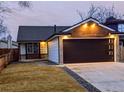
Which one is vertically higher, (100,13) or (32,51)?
(100,13)

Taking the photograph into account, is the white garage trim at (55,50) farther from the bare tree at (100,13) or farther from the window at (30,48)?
the bare tree at (100,13)

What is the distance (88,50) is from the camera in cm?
2803

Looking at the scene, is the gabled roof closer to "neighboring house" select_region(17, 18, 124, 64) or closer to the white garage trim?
the white garage trim

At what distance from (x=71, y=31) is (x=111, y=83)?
13.9 meters

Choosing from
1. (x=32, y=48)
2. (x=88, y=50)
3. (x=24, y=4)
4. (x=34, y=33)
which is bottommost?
(x=88, y=50)

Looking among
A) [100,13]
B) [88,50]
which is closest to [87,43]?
[88,50]

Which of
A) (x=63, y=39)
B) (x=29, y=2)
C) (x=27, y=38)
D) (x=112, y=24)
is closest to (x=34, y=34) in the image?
(x=27, y=38)

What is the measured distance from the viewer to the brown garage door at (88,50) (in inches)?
1082

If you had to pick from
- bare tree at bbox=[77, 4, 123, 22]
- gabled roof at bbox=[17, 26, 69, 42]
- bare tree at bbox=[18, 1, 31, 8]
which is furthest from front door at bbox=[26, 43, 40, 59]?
bare tree at bbox=[77, 4, 123, 22]

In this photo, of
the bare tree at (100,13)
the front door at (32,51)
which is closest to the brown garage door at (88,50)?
the front door at (32,51)

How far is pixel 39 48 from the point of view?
40750mm

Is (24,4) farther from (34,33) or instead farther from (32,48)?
(34,33)

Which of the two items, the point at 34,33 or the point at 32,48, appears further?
the point at 34,33

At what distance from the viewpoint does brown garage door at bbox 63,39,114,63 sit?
27.5m
